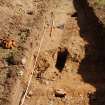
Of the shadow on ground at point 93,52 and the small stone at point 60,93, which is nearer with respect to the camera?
the small stone at point 60,93

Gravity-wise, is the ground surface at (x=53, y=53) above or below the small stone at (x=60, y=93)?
above

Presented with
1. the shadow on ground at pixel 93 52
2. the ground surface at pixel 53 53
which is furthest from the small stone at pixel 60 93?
the shadow on ground at pixel 93 52

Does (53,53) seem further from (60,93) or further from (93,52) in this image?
(60,93)

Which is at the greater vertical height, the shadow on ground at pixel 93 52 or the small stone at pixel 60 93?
the shadow on ground at pixel 93 52

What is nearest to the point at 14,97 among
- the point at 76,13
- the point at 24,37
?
the point at 24,37

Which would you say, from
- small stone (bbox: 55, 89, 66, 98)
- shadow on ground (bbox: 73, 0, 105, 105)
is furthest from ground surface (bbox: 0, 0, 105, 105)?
small stone (bbox: 55, 89, 66, 98)

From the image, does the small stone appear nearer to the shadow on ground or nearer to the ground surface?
the ground surface

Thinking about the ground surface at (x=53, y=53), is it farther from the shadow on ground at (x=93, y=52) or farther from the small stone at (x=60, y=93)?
the small stone at (x=60, y=93)
